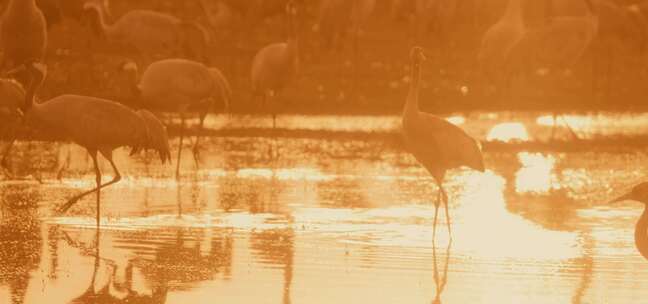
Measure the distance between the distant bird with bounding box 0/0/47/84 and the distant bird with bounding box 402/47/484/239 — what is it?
6.58 m

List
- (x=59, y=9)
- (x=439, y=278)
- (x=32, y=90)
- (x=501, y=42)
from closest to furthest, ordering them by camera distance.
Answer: (x=439, y=278) → (x=32, y=90) → (x=501, y=42) → (x=59, y=9)

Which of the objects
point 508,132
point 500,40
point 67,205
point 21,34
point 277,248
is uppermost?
point 500,40

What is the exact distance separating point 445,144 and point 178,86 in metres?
4.37

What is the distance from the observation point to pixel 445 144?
461 inches

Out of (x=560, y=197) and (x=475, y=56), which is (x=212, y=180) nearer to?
(x=560, y=197)

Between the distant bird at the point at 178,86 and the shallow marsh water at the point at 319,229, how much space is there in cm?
46

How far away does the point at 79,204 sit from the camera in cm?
1224

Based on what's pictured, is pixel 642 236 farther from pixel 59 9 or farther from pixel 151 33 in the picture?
pixel 59 9

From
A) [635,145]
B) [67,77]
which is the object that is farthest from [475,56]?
[635,145]

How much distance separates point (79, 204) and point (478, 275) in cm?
375

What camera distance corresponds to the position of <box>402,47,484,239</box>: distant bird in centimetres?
1170

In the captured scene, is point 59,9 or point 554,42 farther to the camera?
point 59,9

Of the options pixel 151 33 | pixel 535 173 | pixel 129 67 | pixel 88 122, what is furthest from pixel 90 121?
pixel 151 33

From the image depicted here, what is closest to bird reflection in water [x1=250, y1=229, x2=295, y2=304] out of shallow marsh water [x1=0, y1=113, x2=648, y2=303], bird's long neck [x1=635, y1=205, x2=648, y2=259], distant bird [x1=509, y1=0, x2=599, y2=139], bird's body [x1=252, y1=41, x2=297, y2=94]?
shallow marsh water [x1=0, y1=113, x2=648, y2=303]
